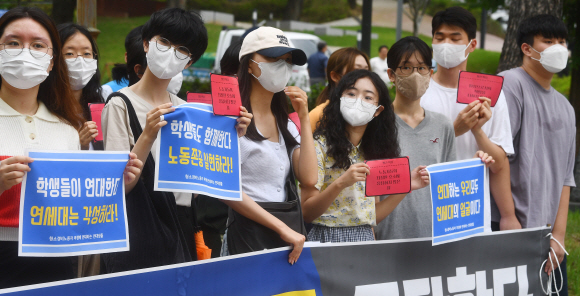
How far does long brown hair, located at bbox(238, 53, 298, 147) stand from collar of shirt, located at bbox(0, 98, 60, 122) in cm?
89

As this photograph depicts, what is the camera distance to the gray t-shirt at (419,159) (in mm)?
3264

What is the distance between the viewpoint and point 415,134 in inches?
132

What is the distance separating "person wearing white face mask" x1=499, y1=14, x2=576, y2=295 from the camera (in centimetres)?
361

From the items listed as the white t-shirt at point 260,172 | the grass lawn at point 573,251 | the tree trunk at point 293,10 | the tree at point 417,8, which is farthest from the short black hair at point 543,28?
the tree trunk at point 293,10

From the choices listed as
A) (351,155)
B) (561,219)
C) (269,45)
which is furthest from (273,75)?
(561,219)

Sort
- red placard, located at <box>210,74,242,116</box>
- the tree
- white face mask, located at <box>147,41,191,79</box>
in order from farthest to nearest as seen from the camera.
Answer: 1. the tree
2. white face mask, located at <box>147,41,191,79</box>
3. red placard, located at <box>210,74,242,116</box>

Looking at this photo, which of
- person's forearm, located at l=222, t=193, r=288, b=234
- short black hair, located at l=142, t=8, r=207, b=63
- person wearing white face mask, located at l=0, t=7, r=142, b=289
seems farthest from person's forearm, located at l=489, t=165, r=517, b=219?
person wearing white face mask, located at l=0, t=7, r=142, b=289

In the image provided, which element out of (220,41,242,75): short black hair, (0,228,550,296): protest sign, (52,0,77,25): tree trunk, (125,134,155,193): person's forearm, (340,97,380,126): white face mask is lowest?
(0,228,550,296): protest sign

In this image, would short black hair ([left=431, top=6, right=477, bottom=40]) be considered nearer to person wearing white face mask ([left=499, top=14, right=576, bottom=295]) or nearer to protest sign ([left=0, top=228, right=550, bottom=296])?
person wearing white face mask ([left=499, top=14, right=576, bottom=295])

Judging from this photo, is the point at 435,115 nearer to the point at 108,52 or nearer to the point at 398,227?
the point at 398,227

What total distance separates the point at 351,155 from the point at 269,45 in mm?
784

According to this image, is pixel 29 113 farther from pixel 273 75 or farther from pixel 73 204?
pixel 273 75

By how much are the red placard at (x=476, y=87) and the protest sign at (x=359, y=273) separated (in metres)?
0.83

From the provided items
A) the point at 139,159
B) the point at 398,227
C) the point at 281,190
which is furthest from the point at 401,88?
the point at 139,159
